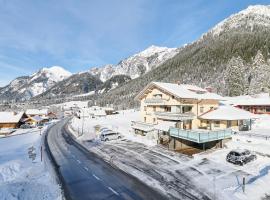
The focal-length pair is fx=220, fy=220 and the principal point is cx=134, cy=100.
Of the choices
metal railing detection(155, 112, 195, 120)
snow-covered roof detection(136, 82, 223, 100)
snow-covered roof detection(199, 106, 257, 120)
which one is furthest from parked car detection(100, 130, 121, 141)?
snow-covered roof detection(199, 106, 257, 120)

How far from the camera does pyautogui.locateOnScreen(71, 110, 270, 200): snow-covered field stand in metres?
23.1

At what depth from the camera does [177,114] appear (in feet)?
153

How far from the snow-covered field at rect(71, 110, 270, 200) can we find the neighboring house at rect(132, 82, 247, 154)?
11.9 ft

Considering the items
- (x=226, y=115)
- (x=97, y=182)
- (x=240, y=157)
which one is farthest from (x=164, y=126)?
(x=97, y=182)

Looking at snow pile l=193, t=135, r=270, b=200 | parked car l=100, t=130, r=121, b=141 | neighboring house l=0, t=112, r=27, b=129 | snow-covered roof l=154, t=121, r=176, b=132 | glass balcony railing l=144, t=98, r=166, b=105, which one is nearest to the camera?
snow pile l=193, t=135, r=270, b=200

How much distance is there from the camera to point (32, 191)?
23.6 m

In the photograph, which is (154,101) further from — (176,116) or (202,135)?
(202,135)

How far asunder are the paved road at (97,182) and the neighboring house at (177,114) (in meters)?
15.4

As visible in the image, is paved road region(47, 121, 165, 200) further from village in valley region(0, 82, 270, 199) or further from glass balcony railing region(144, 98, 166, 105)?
glass balcony railing region(144, 98, 166, 105)

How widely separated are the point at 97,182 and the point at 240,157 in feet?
64.2

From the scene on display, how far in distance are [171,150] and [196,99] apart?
48.2 ft

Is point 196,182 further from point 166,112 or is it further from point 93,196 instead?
point 166,112

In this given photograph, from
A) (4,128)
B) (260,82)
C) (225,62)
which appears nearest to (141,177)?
(260,82)

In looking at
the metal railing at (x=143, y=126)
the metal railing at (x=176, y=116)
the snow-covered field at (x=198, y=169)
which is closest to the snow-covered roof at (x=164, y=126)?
the metal railing at (x=176, y=116)
